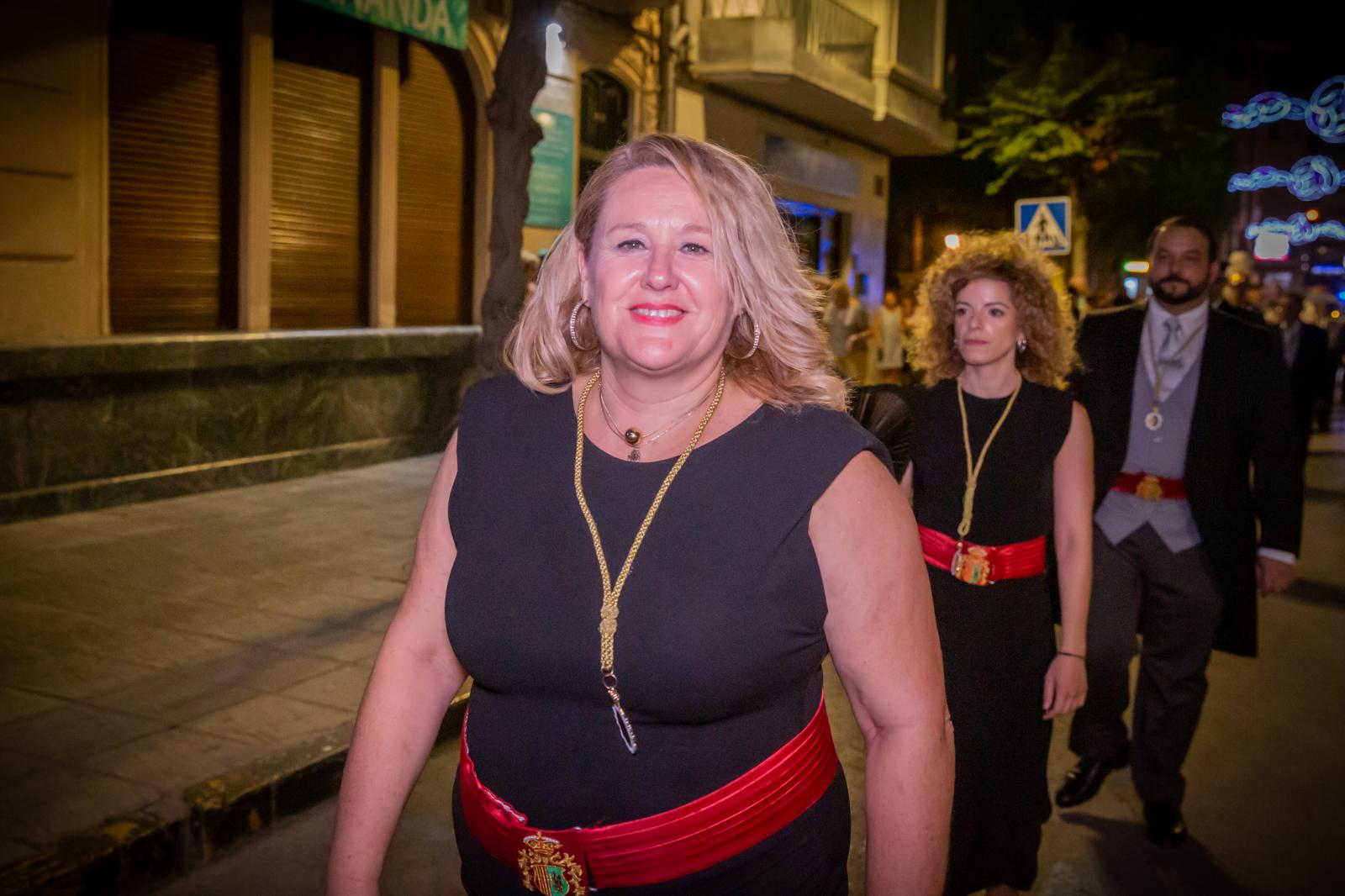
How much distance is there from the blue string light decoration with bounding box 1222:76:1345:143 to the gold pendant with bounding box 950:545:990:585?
2993cm

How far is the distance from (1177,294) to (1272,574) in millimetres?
1152

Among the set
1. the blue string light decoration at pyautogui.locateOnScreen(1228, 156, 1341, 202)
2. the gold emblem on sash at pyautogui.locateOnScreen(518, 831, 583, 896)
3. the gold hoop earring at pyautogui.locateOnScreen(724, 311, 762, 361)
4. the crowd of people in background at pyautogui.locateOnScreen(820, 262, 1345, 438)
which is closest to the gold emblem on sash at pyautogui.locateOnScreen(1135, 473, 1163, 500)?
the gold hoop earring at pyautogui.locateOnScreen(724, 311, 762, 361)

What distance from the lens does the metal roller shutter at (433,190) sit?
1273cm

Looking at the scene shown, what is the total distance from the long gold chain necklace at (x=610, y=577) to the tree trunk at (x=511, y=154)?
5485 mm

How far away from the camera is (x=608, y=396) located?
214 cm

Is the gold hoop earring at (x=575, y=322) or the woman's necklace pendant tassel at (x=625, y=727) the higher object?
the gold hoop earring at (x=575, y=322)

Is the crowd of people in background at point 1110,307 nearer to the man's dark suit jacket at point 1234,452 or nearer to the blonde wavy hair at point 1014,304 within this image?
the man's dark suit jacket at point 1234,452

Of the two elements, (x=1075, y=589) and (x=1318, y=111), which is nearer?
(x=1075, y=589)

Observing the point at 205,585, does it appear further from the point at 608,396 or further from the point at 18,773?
the point at 608,396

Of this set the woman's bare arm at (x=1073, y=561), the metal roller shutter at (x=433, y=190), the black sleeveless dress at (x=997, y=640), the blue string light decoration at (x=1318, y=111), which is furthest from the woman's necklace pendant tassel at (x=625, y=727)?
the blue string light decoration at (x=1318, y=111)

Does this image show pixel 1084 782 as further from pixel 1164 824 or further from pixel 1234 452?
pixel 1234 452

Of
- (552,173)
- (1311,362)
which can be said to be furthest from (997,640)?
(552,173)

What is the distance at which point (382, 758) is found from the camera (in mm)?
2033

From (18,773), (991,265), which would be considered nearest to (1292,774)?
(991,265)
